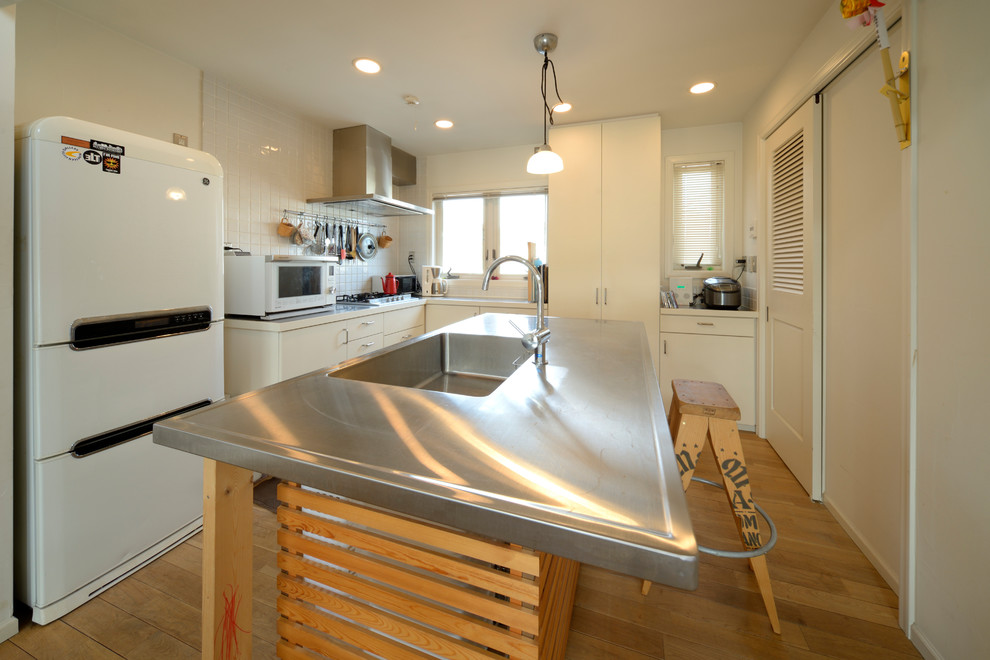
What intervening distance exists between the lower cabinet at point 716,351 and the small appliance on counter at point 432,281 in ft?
6.98

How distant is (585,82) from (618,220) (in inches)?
40.1

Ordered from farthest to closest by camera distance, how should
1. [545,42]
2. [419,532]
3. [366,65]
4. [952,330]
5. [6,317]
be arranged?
[366,65] < [545,42] < [6,317] < [952,330] < [419,532]

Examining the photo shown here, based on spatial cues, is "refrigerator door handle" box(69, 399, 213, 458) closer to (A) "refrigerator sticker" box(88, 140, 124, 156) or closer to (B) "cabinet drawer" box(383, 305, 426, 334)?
(A) "refrigerator sticker" box(88, 140, 124, 156)

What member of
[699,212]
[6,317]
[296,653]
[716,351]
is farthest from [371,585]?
[699,212]

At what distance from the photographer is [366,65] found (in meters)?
2.51

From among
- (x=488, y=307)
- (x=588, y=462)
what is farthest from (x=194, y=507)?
(x=488, y=307)

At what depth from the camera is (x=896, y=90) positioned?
1.35 m

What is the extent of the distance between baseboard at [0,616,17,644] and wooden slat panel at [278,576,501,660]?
1186 millimetres

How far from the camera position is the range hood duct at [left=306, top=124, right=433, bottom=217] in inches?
136

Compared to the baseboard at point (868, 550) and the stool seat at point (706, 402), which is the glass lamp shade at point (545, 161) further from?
the baseboard at point (868, 550)

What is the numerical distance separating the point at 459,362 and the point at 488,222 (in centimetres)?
272

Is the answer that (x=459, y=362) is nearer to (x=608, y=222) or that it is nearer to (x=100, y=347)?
(x=100, y=347)

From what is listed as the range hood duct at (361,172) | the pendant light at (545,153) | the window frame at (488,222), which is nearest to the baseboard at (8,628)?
the pendant light at (545,153)

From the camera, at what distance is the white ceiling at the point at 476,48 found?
200cm
